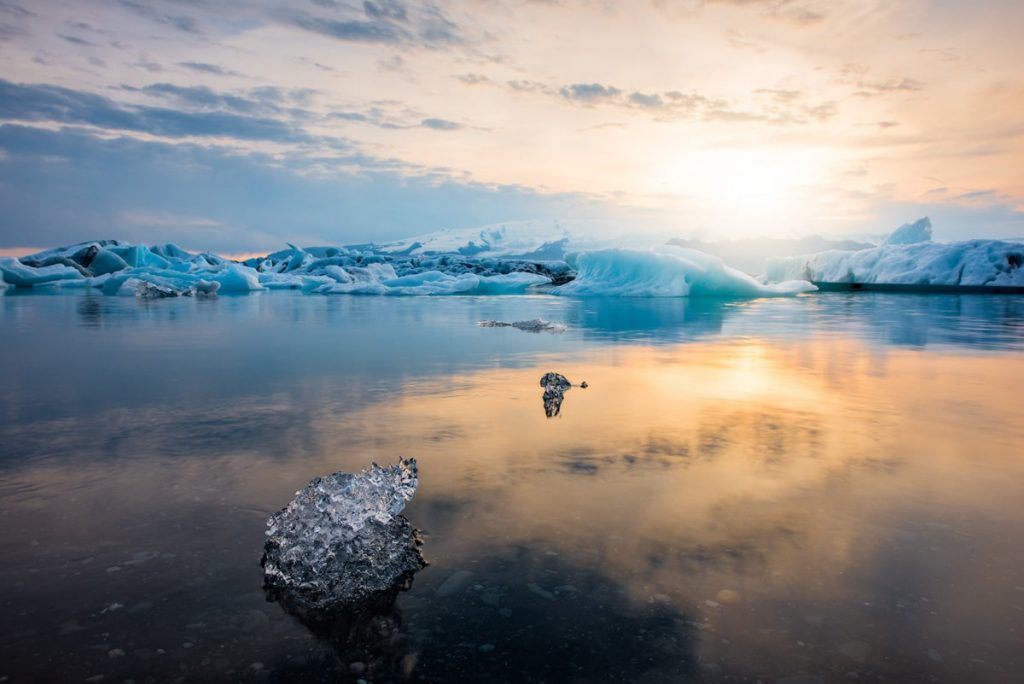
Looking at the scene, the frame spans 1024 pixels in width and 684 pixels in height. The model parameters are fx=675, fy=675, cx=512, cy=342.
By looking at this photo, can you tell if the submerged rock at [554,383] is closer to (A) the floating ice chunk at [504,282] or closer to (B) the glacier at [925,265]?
(A) the floating ice chunk at [504,282]

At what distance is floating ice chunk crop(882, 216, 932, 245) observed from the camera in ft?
207

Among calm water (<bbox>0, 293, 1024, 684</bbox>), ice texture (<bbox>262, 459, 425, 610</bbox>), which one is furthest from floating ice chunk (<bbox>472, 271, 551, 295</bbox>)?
→ ice texture (<bbox>262, 459, 425, 610</bbox>)

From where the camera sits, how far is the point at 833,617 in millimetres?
2367

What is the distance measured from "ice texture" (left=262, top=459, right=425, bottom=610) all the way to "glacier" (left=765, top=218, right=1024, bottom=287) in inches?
1728

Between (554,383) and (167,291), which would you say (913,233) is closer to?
(167,291)

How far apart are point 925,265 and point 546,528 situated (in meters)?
43.9

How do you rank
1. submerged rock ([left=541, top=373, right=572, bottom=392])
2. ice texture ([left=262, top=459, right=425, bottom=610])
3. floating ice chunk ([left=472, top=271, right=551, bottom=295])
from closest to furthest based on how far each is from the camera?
ice texture ([left=262, top=459, right=425, bottom=610]) < submerged rock ([left=541, top=373, right=572, bottom=392]) < floating ice chunk ([left=472, top=271, right=551, bottom=295])

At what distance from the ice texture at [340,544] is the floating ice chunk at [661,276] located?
26.5 metres

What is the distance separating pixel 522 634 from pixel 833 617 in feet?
3.60

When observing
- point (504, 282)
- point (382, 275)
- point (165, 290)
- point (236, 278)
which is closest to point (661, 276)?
point (504, 282)

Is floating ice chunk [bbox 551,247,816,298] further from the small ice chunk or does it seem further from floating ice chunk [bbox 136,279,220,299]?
the small ice chunk

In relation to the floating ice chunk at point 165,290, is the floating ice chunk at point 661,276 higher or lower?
higher

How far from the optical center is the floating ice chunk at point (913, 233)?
6312 cm

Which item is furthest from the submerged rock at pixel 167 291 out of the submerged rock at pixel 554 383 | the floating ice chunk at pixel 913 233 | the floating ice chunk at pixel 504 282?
the floating ice chunk at pixel 913 233
